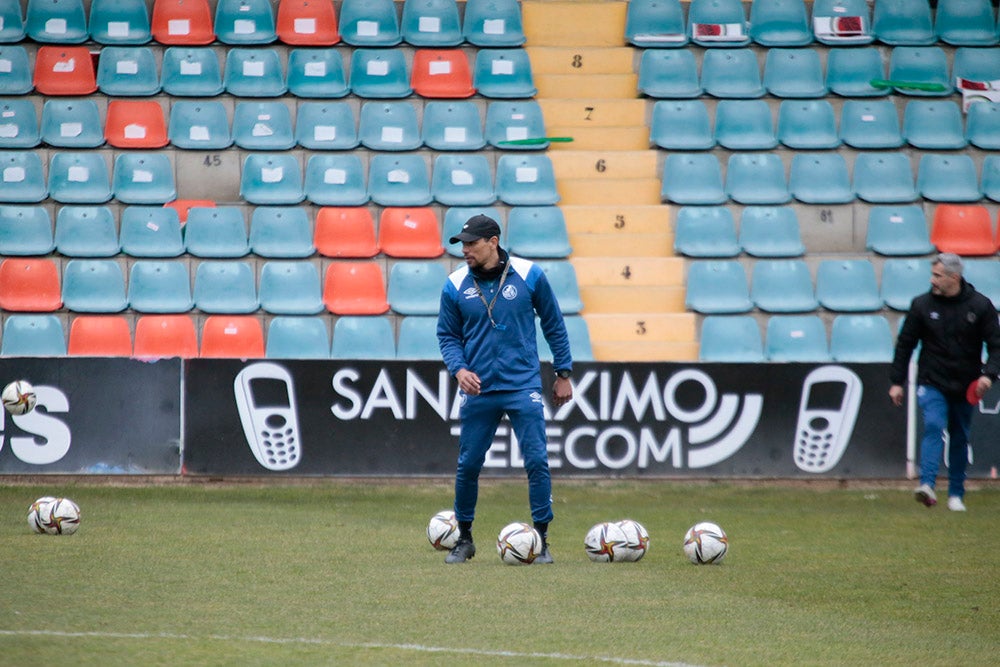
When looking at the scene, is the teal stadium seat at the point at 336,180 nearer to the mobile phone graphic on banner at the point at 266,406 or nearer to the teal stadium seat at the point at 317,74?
the teal stadium seat at the point at 317,74

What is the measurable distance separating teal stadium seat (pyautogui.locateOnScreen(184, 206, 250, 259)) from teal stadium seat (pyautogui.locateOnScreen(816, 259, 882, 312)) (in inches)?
239

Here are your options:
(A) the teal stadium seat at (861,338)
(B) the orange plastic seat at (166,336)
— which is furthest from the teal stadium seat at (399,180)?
(A) the teal stadium seat at (861,338)

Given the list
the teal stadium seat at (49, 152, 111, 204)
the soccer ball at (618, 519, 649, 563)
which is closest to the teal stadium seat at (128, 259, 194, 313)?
the teal stadium seat at (49, 152, 111, 204)

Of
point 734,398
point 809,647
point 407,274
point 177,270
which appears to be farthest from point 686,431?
point 809,647

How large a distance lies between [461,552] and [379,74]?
8.69m

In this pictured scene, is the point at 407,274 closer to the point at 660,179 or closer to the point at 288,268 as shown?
the point at 288,268

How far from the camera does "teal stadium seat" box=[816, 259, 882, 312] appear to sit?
14125 mm

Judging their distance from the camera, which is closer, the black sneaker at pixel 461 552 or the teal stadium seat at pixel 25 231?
the black sneaker at pixel 461 552

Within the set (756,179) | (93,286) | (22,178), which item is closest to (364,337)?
(93,286)

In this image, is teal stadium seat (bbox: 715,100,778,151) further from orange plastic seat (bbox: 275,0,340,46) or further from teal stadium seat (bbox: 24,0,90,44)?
teal stadium seat (bbox: 24,0,90,44)

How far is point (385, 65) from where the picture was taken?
15.6 metres

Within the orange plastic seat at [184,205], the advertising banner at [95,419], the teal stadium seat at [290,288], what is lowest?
the advertising banner at [95,419]

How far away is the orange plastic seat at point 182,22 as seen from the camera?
1567 cm

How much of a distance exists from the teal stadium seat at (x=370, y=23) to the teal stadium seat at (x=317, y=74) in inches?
14.7
